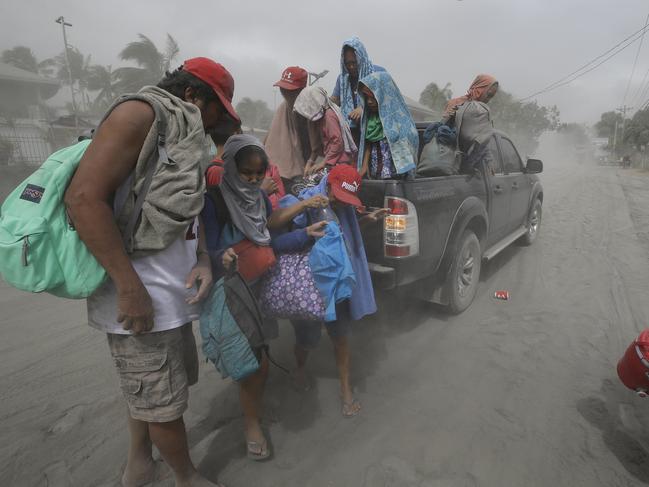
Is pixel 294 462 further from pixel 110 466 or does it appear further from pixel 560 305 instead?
pixel 560 305

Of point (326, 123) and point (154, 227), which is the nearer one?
point (154, 227)

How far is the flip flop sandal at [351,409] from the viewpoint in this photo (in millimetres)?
2450

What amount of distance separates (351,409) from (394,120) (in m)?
2.07

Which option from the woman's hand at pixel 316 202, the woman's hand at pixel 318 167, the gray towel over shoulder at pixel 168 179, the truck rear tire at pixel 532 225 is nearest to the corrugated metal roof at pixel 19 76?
the woman's hand at pixel 318 167

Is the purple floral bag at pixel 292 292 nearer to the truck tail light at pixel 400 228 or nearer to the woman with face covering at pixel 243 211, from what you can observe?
the woman with face covering at pixel 243 211

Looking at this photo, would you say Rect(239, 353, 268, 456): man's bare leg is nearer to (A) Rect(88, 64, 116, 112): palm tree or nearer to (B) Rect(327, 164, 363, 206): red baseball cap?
(B) Rect(327, 164, 363, 206): red baseball cap

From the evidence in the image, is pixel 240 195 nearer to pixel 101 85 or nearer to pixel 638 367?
pixel 638 367

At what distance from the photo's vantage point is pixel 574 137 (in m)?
96.1

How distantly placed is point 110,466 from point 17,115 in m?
26.3

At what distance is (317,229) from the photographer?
203 centimetres

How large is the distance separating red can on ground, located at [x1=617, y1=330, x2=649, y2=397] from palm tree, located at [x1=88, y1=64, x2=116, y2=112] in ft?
121

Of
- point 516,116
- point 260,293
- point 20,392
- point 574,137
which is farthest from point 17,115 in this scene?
point 574,137

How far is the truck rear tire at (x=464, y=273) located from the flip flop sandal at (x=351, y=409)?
154cm

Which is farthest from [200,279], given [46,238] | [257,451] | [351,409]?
[351,409]
